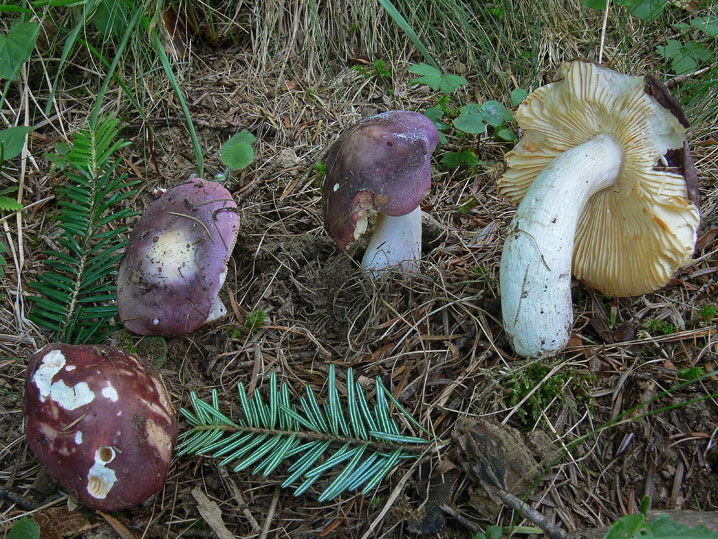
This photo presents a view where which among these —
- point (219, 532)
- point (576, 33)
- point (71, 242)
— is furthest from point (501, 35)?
point (219, 532)

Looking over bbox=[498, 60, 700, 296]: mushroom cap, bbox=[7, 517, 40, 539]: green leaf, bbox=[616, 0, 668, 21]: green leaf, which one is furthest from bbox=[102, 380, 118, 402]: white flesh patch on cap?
bbox=[616, 0, 668, 21]: green leaf

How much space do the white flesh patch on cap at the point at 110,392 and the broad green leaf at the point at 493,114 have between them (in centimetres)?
222

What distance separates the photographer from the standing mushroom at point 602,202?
5.87ft

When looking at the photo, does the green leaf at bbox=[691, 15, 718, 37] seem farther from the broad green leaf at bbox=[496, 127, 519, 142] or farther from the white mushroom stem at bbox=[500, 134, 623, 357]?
the white mushroom stem at bbox=[500, 134, 623, 357]

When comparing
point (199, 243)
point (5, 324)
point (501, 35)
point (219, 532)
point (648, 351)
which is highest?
point (501, 35)

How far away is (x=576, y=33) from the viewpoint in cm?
337

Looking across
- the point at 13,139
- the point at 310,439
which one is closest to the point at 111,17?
the point at 13,139

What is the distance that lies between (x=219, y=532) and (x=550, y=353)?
133 cm

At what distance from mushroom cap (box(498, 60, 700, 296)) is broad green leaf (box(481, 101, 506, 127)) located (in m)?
0.57

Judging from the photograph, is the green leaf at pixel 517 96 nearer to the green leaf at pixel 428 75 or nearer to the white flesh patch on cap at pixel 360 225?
the green leaf at pixel 428 75

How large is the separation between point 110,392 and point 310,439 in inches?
26.5

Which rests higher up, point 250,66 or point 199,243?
point 250,66

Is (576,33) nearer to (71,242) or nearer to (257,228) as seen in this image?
(257,228)

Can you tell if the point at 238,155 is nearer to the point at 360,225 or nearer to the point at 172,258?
the point at 172,258
